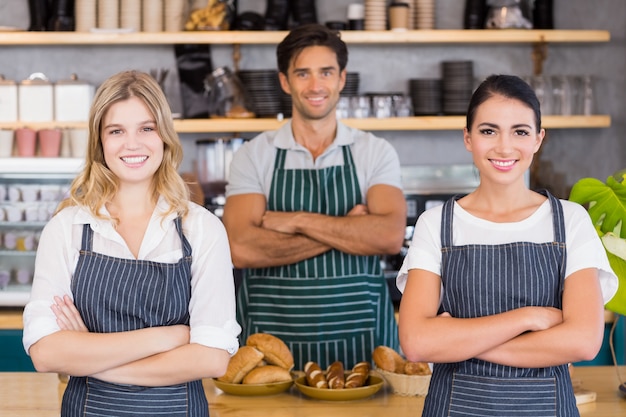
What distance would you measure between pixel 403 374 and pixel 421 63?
2.99 m

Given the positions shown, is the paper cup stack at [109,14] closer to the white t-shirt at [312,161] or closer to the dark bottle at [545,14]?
the white t-shirt at [312,161]

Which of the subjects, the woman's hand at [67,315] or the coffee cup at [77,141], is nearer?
the woman's hand at [67,315]

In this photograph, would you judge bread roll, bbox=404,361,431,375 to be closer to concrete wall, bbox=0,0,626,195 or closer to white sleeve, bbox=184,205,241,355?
white sleeve, bbox=184,205,241,355

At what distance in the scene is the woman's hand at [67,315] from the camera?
1.86m

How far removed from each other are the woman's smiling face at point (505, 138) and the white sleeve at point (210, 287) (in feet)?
1.92

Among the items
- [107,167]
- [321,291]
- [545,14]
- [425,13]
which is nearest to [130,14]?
[425,13]

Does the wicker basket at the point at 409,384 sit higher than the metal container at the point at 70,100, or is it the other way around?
the metal container at the point at 70,100

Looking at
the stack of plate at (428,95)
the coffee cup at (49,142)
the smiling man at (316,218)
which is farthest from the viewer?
the stack of plate at (428,95)

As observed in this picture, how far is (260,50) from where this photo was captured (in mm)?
4871

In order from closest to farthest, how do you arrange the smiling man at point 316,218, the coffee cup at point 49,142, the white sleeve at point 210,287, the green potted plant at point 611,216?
the white sleeve at point 210,287 → the green potted plant at point 611,216 → the smiling man at point 316,218 → the coffee cup at point 49,142

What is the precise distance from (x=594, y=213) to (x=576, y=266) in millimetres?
322

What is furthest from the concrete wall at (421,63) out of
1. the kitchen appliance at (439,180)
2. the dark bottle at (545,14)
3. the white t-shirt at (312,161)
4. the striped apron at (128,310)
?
the striped apron at (128,310)

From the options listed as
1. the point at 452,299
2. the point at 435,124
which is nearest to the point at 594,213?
the point at 452,299

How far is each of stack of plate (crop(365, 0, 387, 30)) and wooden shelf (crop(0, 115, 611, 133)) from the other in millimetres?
482
